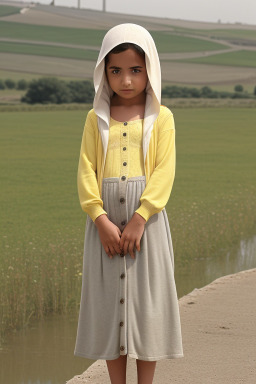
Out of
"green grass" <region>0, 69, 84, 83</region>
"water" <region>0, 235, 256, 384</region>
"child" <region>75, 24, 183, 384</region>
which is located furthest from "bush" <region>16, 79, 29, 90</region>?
"child" <region>75, 24, 183, 384</region>

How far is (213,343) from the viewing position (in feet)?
22.0

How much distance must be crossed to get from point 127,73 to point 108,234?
0.84 meters

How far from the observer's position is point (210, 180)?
23.6 m

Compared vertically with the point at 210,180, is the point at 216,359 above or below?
above

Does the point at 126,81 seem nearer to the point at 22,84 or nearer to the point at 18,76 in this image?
the point at 22,84

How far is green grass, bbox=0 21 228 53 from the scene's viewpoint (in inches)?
3870

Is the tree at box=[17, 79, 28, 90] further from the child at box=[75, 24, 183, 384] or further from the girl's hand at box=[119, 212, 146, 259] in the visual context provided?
the girl's hand at box=[119, 212, 146, 259]

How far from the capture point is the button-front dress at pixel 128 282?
458 cm

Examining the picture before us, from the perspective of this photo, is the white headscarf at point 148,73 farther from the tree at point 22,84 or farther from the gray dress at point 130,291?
the tree at point 22,84

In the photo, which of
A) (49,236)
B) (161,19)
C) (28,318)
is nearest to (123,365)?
(28,318)

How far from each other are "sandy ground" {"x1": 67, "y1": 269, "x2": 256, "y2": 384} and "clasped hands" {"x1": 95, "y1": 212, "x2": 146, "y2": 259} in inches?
64.6

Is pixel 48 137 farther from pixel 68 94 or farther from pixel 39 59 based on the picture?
pixel 39 59

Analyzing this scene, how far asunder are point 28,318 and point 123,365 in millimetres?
3619

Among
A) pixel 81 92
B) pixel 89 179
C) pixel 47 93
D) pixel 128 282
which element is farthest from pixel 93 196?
pixel 81 92
